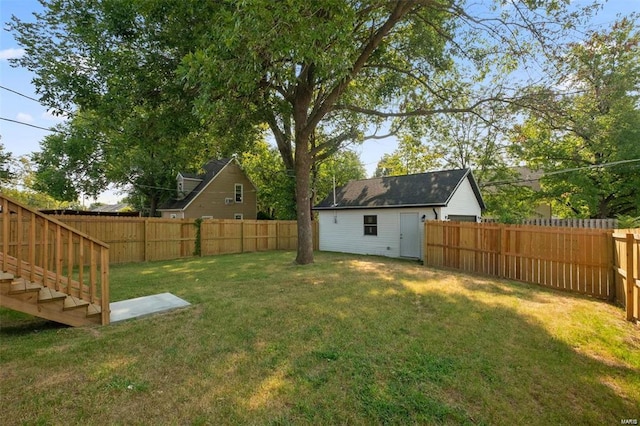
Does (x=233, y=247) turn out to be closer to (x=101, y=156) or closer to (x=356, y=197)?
(x=356, y=197)

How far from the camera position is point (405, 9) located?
25.1 ft

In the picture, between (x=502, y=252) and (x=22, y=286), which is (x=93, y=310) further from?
(x=502, y=252)

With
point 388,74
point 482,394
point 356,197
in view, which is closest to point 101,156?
point 356,197

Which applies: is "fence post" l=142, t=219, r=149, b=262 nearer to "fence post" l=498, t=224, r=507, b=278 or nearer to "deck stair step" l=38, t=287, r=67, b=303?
"deck stair step" l=38, t=287, r=67, b=303

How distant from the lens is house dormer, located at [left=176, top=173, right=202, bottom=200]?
2211cm

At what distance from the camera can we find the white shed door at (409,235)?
1218cm

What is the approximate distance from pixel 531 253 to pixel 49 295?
963 cm

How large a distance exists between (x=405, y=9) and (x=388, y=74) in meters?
3.37

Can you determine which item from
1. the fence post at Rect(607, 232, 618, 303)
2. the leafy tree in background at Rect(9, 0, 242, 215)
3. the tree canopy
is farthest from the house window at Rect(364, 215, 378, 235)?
the fence post at Rect(607, 232, 618, 303)

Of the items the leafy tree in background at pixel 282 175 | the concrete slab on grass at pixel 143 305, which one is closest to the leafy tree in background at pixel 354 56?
the concrete slab on grass at pixel 143 305

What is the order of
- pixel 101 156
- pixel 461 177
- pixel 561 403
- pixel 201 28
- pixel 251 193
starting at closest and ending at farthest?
pixel 561 403
pixel 201 28
pixel 461 177
pixel 101 156
pixel 251 193

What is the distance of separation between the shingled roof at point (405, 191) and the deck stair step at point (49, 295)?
1093 cm

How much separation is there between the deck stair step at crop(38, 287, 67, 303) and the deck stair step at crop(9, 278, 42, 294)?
0.45 feet

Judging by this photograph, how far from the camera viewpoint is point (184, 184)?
72.8 feet
